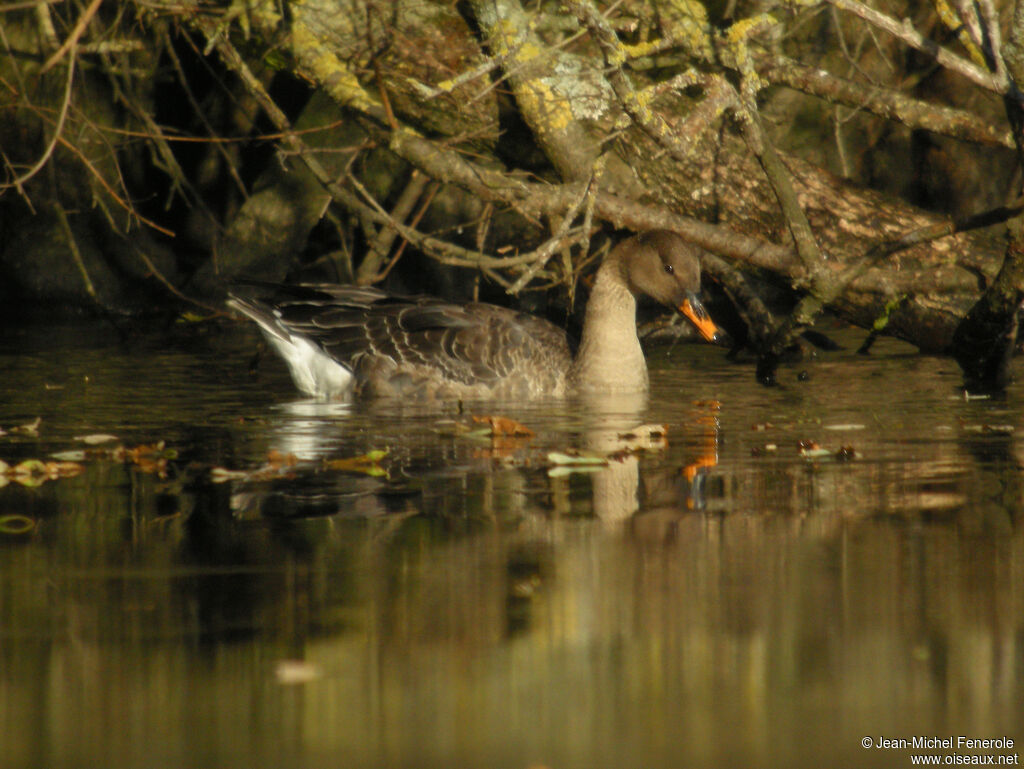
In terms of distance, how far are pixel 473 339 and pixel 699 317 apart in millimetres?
1386

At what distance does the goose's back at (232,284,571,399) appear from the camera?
895 cm

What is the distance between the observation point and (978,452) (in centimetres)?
642

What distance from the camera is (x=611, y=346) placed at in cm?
911

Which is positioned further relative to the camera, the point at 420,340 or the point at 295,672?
the point at 420,340

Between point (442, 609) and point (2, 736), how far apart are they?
1238 millimetres

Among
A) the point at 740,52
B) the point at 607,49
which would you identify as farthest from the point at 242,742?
the point at 740,52

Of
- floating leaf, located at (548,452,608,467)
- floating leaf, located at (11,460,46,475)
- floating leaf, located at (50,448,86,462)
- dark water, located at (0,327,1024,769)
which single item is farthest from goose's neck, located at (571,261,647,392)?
floating leaf, located at (11,460,46,475)

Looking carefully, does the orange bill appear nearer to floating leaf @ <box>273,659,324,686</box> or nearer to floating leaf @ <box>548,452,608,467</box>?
floating leaf @ <box>548,452,608,467</box>

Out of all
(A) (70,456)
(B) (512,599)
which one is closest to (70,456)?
(A) (70,456)

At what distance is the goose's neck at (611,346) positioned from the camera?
9.04 meters

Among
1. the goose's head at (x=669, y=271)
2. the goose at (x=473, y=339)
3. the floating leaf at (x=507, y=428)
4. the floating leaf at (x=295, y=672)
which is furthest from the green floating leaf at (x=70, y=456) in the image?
the goose's head at (x=669, y=271)

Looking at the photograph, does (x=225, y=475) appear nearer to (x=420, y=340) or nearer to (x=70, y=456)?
(x=70, y=456)

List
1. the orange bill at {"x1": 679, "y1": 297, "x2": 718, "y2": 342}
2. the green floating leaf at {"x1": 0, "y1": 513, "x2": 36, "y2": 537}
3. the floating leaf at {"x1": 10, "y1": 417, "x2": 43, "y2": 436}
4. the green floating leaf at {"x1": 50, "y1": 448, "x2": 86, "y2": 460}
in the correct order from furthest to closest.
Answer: the orange bill at {"x1": 679, "y1": 297, "x2": 718, "y2": 342}
the floating leaf at {"x1": 10, "y1": 417, "x2": 43, "y2": 436}
the green floating leaf at {"x1": 50, "y1": 448, "x2": 86, "y2": 460}
the green floating leaf at {"x1": 0, "y1": 513, "x2": 36, "y2": 537}

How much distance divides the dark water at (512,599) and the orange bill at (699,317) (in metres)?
1.91
